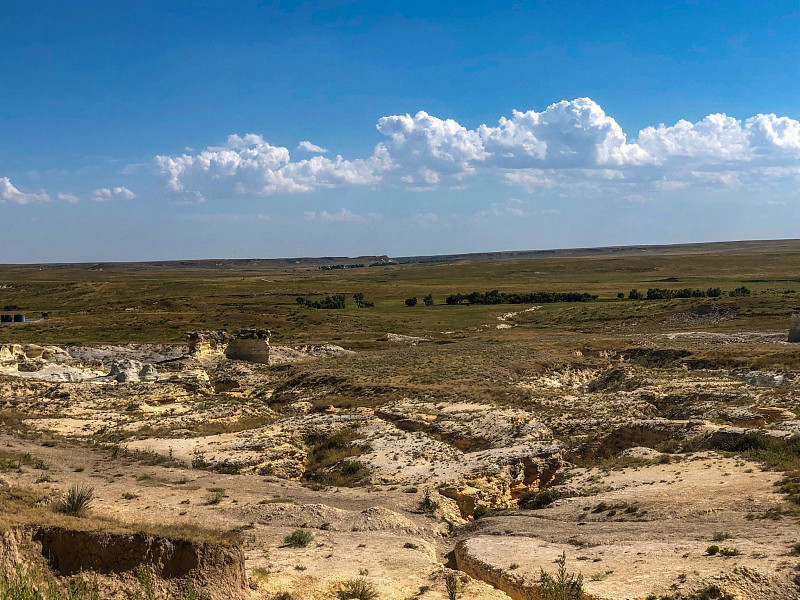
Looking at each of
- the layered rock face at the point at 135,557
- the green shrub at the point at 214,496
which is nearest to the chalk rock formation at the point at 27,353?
the green shrub at the point at 214,496

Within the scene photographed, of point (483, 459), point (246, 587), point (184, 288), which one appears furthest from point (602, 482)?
point (184, 288)

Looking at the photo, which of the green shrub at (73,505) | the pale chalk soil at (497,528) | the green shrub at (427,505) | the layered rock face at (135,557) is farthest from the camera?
the green shrub at (427,505)

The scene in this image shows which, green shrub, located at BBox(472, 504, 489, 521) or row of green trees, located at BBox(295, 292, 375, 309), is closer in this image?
green shrub, located at BBox(472, 504, 489, 521)

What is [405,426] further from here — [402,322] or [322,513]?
[402,322]

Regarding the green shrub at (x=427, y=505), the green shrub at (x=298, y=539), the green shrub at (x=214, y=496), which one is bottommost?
the green shrub at (x=427, y=505)

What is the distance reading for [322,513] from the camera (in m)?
15.2

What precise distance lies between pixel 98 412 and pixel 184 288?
11251 centimetres

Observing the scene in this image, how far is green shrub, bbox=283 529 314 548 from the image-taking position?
13143 millimetres

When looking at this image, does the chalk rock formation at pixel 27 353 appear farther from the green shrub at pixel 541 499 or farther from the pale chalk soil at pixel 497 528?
the green shrub at pixel 541 499

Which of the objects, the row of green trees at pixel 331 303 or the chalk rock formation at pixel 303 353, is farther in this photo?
the row of green trees at pixel 331 303

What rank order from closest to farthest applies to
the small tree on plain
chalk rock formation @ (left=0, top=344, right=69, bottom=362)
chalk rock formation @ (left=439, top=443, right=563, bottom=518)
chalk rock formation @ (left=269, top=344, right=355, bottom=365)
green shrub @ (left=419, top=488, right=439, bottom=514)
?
green shrub @ (left=419, top=488, right=439, bottom=514), chalk rock formation @ (left=439, top=443, right=563, bottom=518), chalk rock formation @ (left=0, top=344, right=69, bottom=362), the small tree on plain, chalk rock formation @ (left=269, top=344, right=355, bottom=365)

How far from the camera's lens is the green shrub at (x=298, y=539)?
43.1 feet

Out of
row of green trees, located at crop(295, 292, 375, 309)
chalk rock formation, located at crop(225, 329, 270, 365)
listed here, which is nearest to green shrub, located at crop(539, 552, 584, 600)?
chalk rock formation, located at crop(225, 329, 270, 365)

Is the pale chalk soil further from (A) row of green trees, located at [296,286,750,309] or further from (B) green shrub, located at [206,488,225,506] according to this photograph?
(A) row of green trees, located at [296,286,750,309]
